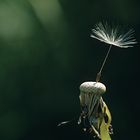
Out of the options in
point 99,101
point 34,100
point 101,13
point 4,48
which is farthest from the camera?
point 34,100

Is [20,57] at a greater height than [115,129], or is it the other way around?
[20,57]

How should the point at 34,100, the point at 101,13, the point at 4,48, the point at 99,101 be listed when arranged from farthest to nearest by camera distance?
1. the point at 34,100
2. the point at 101,13
3. the point at 4,48
4. the point at 99,101

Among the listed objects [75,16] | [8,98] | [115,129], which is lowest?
[115,129]

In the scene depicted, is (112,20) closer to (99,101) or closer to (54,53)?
(54,53)

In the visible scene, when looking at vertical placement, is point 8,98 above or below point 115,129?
above

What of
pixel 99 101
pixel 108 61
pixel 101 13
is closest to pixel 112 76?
pixel 108 61

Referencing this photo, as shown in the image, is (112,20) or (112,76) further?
(112,76)

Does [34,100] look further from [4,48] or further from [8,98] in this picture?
[4,48]

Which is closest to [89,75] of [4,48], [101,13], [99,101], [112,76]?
[112,76]

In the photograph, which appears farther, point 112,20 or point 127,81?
point 127,81
